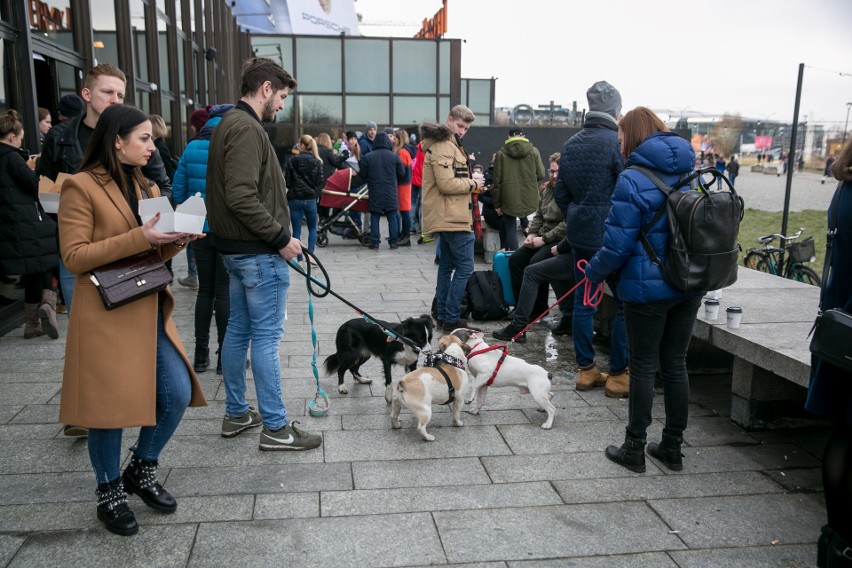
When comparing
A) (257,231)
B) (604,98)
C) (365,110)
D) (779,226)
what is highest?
(365,110)

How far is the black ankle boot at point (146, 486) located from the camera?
3318 mm

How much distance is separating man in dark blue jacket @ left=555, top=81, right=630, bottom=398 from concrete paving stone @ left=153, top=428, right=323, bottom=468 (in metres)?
2.22

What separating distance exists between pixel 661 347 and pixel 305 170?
7.72 meters

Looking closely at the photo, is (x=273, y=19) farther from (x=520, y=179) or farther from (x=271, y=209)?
(x=271, y=209)

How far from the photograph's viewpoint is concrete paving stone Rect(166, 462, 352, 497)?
3621mm

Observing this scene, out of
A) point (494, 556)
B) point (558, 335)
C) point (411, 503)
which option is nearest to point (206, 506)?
point (411, 503)

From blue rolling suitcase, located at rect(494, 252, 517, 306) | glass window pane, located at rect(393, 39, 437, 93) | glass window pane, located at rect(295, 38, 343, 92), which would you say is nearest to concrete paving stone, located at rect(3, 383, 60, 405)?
blue rolling suitcase, located at rect(494, 252, 517, 306)

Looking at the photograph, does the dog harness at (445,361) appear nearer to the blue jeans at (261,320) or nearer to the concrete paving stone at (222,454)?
the concrete paving stone at (222,454)

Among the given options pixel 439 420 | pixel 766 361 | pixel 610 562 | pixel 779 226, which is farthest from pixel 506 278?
pixel 779 226

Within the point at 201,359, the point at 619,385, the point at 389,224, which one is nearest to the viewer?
the point at 619,385

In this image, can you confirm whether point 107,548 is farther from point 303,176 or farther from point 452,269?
point 303,176

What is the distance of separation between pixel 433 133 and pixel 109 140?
12.5 ft

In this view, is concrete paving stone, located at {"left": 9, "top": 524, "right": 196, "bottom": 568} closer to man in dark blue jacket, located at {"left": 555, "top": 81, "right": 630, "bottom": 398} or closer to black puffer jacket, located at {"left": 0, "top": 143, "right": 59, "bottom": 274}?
man in dark blue jacket, located at {"left": 555, "top": 81, "right": 630, "bottom": 398}

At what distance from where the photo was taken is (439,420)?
4699 millimetres
